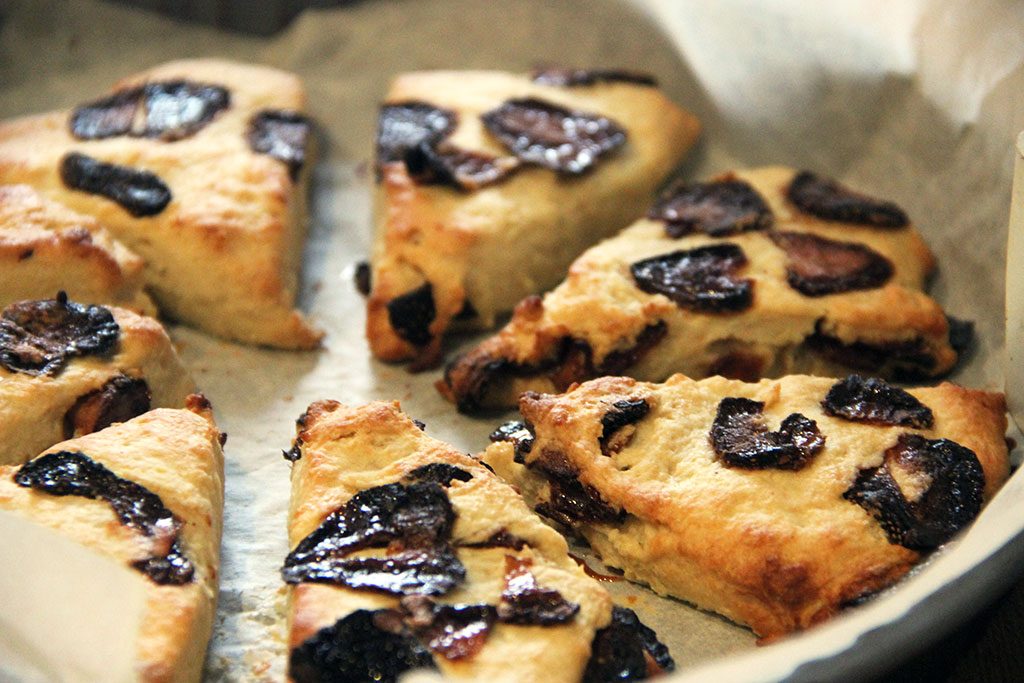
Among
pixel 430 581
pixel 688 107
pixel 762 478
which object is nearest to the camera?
pixel 430 581

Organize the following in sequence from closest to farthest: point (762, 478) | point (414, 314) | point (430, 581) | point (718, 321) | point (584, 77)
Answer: point (430, 581)
point (762, 478)
point (718, 321)
point (414, 314)
point (584, 77)

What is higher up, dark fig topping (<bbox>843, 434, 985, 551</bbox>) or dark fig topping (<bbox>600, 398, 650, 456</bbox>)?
dark fig topping (<bbox>843, 434, 985, 551</bbox>)

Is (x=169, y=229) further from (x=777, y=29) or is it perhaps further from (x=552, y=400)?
(x=777, y=29)

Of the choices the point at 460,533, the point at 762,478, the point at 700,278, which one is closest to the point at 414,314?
the point at 700,278

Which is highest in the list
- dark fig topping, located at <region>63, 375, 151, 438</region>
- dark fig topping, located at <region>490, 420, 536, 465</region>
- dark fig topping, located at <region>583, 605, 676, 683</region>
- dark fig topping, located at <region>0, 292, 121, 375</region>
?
dark fig topping, located at <region>583, 605, 676, 683</region>

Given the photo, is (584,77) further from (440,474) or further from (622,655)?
(622,655)

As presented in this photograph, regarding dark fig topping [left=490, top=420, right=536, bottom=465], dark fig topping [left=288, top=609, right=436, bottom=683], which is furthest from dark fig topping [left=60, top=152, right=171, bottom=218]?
dark fig topping [left=288, top=609, right=436, bottom=683]

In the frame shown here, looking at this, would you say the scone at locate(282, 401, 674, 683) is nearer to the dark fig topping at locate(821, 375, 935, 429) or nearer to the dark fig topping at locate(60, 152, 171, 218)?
the dark fig topping at locate(821, 375, 935, 429)

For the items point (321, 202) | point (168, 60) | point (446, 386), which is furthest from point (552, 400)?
point (168, 60)
